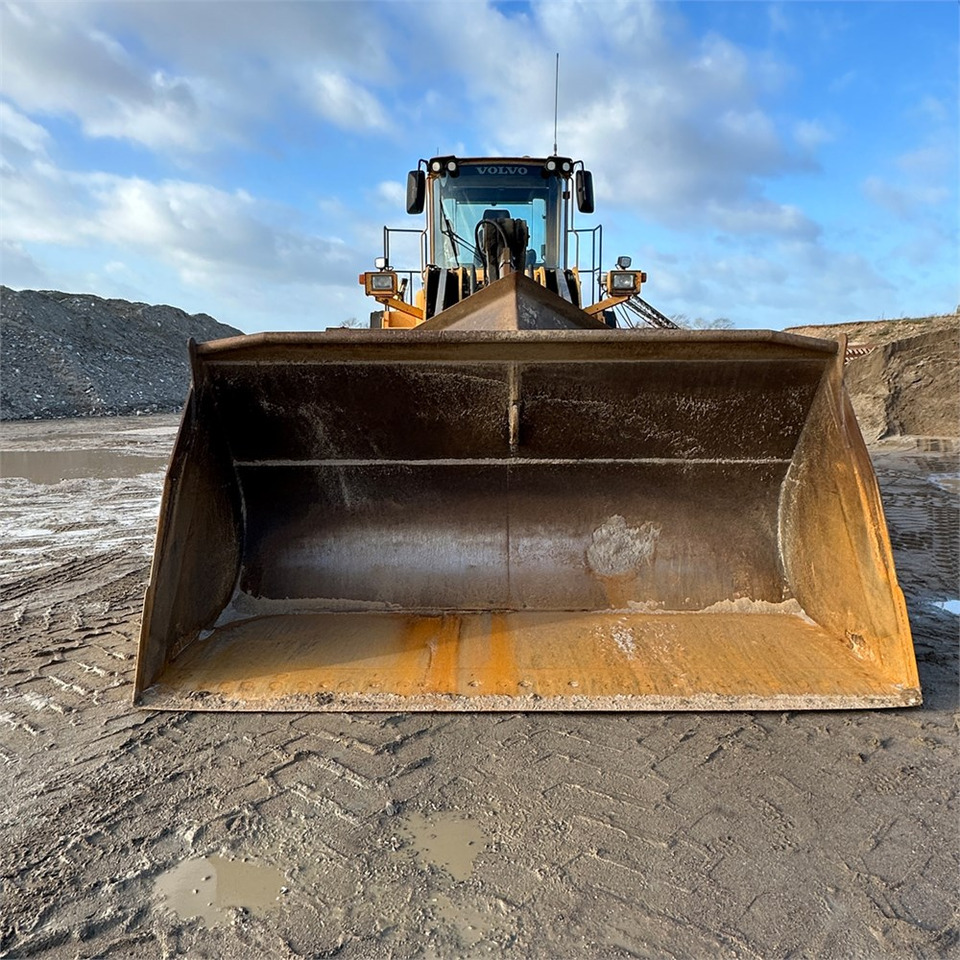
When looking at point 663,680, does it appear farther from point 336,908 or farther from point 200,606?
point 200,606

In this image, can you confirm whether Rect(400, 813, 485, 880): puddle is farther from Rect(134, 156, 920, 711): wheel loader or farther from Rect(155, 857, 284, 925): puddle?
Rect(134, 156, 920, 711): wheel loader

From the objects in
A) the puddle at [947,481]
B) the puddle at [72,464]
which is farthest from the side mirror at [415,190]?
the puddle at [947,481]

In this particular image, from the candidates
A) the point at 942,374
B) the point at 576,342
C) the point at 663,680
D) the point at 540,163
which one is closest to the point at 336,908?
the point at 663,680

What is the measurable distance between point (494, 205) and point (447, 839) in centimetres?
505

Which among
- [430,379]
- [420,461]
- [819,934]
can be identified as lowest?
[819,934]

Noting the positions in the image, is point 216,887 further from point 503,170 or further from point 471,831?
point 503,170

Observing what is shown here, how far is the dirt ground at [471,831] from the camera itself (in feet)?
4.57

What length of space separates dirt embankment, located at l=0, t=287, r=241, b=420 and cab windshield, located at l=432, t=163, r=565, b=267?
40.9ft

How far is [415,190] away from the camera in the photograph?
538cm

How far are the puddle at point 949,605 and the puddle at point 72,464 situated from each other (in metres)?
7.81

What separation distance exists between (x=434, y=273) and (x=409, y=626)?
10.3ft

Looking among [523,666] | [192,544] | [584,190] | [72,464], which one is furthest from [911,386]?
[72,464]

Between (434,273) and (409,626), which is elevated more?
(434,273)

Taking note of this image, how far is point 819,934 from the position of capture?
54.3 inches
